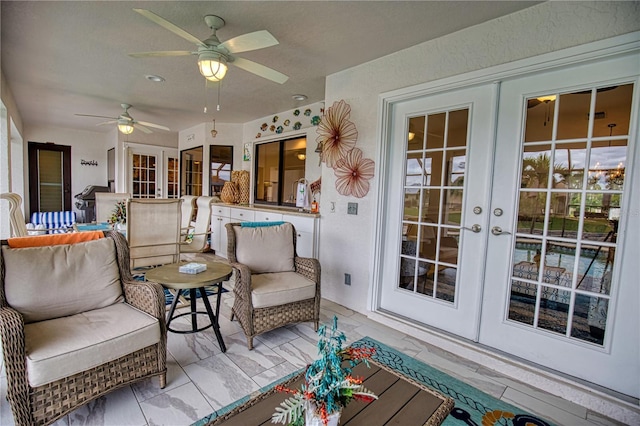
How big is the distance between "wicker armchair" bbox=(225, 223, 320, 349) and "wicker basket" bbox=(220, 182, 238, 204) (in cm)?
284

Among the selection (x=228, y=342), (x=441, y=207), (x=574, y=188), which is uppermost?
(x=574, y=188)

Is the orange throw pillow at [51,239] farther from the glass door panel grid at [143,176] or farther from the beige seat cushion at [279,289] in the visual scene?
the glass door panel grid at [143,176]

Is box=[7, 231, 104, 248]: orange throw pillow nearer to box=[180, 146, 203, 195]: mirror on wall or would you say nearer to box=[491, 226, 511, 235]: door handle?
box=[491, 226, 511, 235]: door handle

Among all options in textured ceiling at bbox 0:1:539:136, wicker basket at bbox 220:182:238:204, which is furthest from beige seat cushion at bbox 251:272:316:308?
wicker basket at bbox 220:182:238:204

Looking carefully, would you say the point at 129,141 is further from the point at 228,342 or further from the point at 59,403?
the point at 59,403

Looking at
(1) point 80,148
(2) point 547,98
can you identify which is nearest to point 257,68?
(2) point 547,98

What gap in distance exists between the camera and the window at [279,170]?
4785 millimetres

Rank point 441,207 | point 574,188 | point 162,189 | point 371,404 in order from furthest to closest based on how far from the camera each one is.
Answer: point 162,189 → point 441,207 → point 574,188 → point 371,404

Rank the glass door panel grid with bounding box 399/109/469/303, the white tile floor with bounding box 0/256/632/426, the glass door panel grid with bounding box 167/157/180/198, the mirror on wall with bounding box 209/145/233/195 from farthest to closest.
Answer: the glass door panel grid with bounding box 167/157/180/198 → the mirror on wall with bounding box 209/145/233/195 → the glass door panel grid with bounding box 399/109/469/303 → the white tile floor with bounding box 0/256/632/426

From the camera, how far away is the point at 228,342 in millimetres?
2488

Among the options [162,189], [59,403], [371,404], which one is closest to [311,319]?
[371,404]

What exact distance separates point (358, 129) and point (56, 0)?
2604 millimetres

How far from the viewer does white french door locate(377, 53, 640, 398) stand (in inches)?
73.4

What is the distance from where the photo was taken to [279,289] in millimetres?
2438
